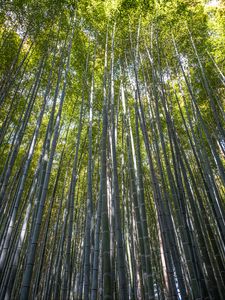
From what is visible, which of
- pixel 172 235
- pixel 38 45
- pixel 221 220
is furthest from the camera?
pixel 38 45

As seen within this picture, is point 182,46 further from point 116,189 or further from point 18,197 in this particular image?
point 18,197

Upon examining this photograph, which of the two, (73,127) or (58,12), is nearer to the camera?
(58,12)

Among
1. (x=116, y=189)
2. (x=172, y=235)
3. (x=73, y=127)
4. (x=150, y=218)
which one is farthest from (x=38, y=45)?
(x=150, y=218)

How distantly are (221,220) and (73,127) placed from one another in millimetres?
4958

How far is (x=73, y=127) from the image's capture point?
7.48 meters

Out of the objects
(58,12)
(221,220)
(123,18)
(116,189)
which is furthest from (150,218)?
(58,12)

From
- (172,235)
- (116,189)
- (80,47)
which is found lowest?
(172,235)

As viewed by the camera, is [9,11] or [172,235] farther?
[9,11]

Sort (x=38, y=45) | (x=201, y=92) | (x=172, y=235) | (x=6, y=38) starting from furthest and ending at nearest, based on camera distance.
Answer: (x=201, y=92)
(x=38, y=45)
(x=6, y=38)
(x=172, y=235)

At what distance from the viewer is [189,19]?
5.62 meters

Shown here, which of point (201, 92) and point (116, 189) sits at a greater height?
point (201, 92)

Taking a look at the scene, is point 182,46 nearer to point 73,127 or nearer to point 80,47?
point 80,47

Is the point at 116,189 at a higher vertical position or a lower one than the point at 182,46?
lower

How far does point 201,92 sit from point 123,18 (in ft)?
8.92
